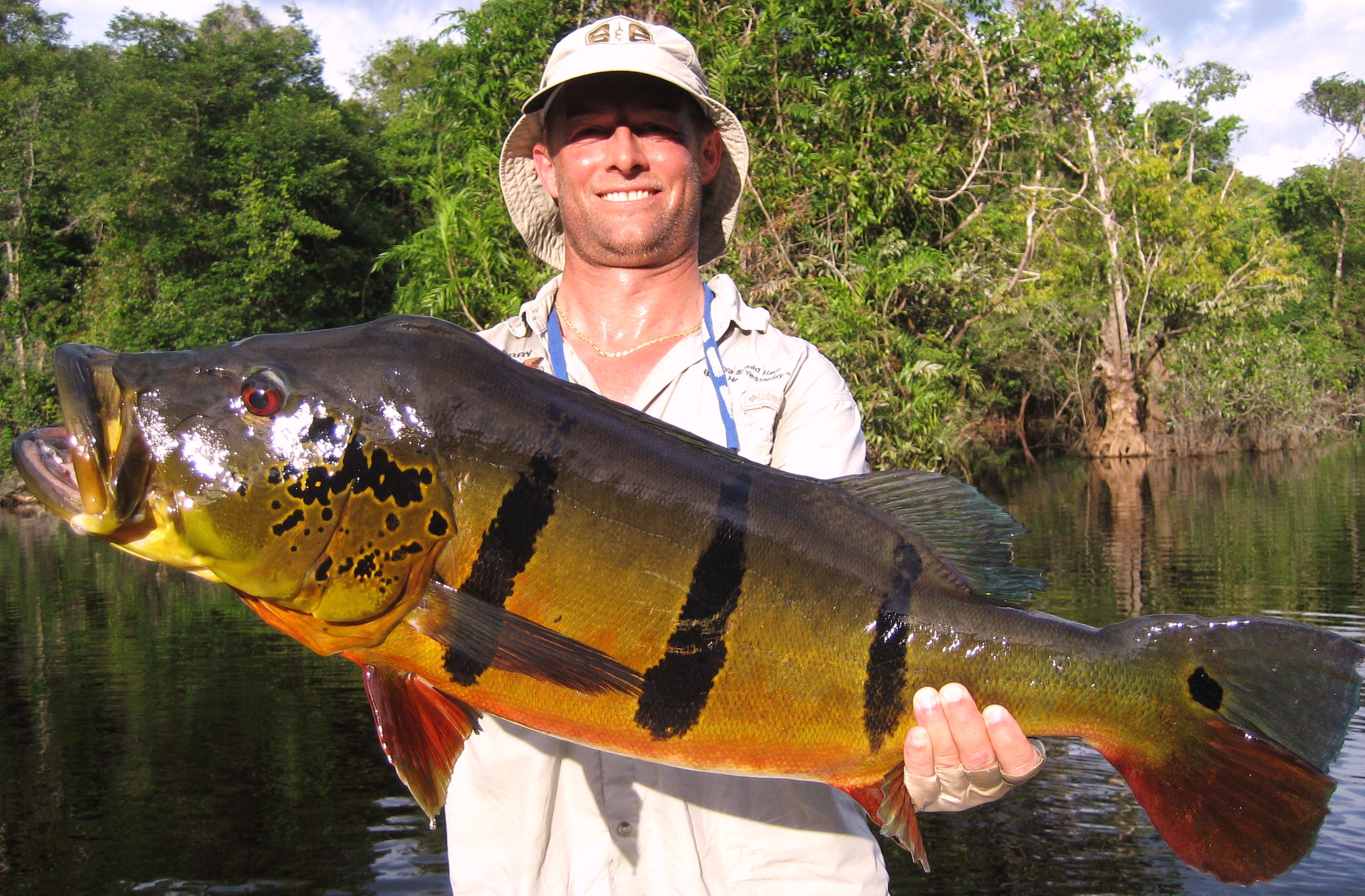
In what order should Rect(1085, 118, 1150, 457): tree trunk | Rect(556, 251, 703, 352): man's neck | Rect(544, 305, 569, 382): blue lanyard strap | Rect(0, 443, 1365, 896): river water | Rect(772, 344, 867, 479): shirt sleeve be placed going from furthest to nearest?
Rect(1085, 118, 1150, 457): tree trunk < Rect(0, 443, 1365, 896): river water < Rect(556, 251, 703, 352): man's neck < Rect(544, 305, 569, 382): blue lanyard strap < Rect(772, 344, 867, 479): shirt sleeve

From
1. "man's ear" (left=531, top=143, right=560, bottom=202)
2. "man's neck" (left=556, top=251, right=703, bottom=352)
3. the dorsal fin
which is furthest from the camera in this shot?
"man's ear" (left=531, top=143, right=560, bottom=202)

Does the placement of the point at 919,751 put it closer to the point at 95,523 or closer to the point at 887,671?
the point at 887,671

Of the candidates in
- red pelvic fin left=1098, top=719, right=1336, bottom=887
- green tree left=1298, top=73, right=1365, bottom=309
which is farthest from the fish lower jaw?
green tree left=1298, top=73, right=1365, bottom=309

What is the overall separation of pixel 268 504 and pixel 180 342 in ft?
98.8

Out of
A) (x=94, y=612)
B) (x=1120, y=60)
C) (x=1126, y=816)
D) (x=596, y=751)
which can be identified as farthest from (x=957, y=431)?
(x=596, y=751)

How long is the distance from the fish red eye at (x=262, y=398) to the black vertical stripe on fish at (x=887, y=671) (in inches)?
47.0

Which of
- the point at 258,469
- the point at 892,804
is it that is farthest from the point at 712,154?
the point at 892,804

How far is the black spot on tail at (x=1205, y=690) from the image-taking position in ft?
6.96

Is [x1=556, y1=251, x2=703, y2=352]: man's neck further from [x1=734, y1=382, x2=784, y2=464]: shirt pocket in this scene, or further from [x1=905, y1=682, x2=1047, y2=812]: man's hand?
[x1=905, y1=682, x2=1047, y2=812]: man's hand

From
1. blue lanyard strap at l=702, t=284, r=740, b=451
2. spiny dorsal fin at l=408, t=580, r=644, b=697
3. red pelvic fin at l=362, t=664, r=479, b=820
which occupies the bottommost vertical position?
red pelvic fin at l=362, t=664, r=479, b=820

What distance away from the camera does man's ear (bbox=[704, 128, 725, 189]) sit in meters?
3.23

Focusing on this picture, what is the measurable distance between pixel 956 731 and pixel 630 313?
56.7 inches

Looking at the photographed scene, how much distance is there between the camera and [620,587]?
6.34ft

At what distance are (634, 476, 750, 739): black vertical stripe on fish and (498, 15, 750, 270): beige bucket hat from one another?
1402 millimetres
